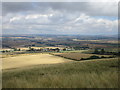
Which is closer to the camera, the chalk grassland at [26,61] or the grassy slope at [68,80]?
the grassy slope at [68,80]

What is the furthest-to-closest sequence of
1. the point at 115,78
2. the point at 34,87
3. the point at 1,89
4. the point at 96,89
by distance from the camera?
1. the point at 115,78
2. the point at 1,89
3. the point at 34,87
4. the point at 96,89

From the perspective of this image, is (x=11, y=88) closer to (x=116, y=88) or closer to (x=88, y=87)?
(x=88, y=87)

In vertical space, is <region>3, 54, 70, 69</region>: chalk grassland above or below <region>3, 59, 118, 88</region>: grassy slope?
below

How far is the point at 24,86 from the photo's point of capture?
6641mm

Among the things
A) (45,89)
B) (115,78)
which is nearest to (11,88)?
(45,89)

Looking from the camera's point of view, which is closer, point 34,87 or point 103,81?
point 34,87

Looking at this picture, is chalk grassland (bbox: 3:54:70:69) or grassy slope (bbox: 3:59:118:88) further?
chalk grassland (bbox: 3:54:70:69)

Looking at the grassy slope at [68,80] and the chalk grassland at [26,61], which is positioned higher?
the grassy slope at [68,80]

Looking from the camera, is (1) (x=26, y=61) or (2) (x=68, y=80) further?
(1) (x=26, y=61)

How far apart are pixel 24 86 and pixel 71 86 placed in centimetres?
213

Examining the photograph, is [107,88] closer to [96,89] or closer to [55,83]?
[96,89]

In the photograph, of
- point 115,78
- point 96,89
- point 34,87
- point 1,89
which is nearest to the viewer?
point 96,89

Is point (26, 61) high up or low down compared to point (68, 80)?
down

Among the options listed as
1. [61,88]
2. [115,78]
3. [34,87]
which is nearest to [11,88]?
[34,87]
